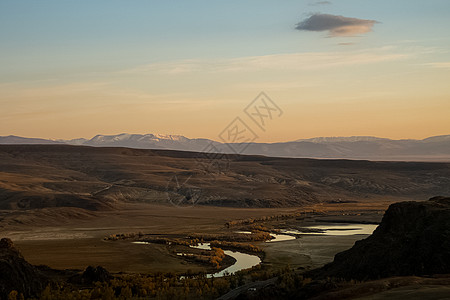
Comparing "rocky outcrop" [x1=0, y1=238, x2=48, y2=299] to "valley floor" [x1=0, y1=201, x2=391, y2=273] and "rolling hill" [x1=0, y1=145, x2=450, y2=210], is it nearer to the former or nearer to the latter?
"valley floor" [x1=0, y1=201, x2=391, y2=273]

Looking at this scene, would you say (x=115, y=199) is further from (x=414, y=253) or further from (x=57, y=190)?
(x=414, y=253)

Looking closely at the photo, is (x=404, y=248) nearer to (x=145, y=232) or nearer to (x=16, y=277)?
(x=16, y=277)

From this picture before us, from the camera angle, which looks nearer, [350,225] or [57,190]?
[350,225]

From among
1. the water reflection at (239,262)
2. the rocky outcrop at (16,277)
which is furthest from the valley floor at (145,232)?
the rocky outcrop at (16,277)

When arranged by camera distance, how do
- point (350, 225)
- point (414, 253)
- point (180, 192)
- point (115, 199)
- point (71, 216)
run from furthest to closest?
point (180, 192) < point (115, 199) < point (71, 216) < point (350, 225) < point (414, 253)

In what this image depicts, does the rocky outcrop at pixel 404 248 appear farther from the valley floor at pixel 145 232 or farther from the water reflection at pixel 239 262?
the valley floor at pixel 145 232

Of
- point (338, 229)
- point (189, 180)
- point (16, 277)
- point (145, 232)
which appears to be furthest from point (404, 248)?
point (189, 180)

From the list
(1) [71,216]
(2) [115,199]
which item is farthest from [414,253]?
(2) [115,199]
